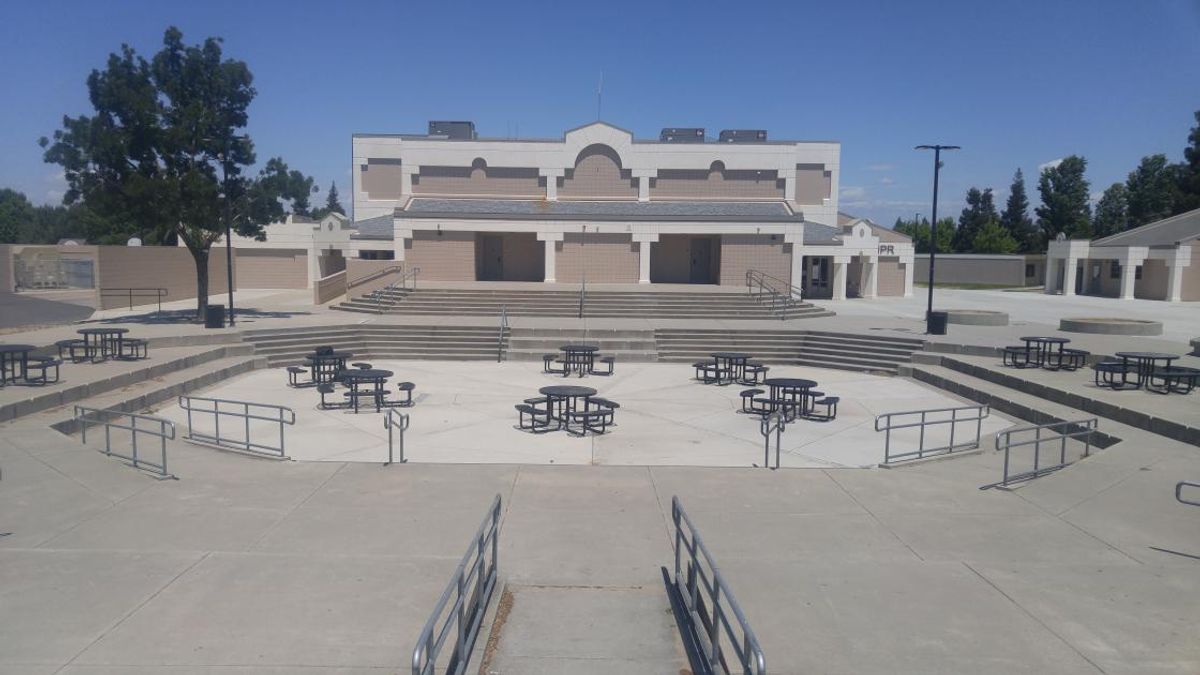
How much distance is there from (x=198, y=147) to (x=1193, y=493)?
27.2 m

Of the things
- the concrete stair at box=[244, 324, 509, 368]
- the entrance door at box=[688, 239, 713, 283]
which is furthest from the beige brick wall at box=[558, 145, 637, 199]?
the concrete stair at box=[244, 324, 509, 368]

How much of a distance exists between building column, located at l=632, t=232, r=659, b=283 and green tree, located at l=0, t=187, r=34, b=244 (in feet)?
218

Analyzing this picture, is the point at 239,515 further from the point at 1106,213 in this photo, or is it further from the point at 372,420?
the point at 1106,213

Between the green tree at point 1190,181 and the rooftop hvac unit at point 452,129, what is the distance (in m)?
61.5

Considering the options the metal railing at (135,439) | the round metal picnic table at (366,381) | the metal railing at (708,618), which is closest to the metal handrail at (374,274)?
the round metal picnic table at (366,381)

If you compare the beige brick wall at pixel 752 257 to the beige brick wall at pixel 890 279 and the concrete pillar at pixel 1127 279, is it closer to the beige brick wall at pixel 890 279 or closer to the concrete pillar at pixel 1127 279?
the beige brick wall at pixel 890 279

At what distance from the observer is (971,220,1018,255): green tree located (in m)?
82.0

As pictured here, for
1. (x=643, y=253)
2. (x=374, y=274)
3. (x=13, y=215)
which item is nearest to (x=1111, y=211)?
(x=643, y=253)

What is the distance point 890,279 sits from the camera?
48094mm

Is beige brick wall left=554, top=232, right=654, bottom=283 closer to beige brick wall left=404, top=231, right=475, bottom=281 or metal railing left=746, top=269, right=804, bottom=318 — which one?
beige brick wall left=404, top=231, right=475, bottom=281

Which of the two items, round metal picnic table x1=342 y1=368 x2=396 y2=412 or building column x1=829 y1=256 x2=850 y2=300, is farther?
building column x1=829 y1=256 x2=850 y2=300

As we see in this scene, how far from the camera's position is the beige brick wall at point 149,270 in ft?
111

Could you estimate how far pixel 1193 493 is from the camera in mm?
10289

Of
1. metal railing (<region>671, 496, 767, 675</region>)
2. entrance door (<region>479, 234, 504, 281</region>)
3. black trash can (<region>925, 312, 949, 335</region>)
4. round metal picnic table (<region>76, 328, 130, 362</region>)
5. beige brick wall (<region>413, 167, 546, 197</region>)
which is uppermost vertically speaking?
beige brick wall (<region>413, 167, 546, 197</region>)
